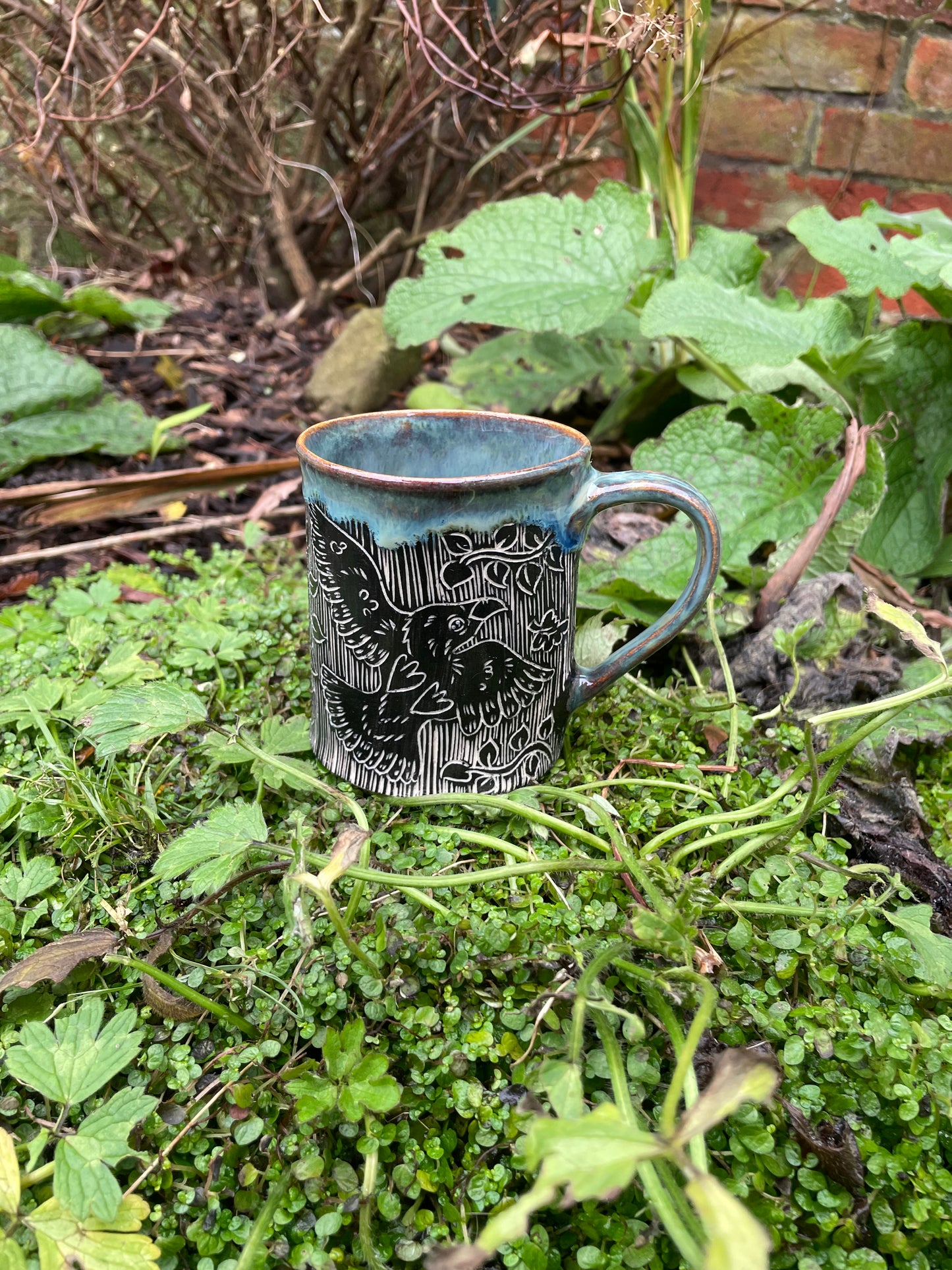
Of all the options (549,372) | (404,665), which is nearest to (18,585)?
(404,665)

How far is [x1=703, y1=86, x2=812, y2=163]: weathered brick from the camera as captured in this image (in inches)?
108

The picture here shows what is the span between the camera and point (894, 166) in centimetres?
272

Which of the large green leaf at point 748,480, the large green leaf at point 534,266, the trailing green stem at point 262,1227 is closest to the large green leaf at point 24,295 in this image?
the large green leaf at point 534,266

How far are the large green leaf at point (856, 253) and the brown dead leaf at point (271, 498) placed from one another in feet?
3.84

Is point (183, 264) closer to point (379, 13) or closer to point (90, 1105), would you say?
point (379, 13)

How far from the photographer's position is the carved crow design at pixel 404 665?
3.43 ft

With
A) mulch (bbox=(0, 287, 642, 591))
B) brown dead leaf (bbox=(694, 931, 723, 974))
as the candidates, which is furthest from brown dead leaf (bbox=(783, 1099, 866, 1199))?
mulch (bbox=(0, 287, 642, 591))

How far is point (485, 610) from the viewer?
3.43ft

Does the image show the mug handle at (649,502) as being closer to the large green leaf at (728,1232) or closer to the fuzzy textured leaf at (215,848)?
the fuzzy textured leaf at (215,848)

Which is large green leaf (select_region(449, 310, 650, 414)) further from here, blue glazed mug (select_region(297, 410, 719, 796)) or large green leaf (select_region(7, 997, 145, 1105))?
large green leaf (select_region(7, 997, 145, 1105))

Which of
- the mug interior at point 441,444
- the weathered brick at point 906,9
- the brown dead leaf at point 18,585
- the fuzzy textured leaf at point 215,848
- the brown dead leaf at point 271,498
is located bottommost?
the brown dead leaf at point 18,585

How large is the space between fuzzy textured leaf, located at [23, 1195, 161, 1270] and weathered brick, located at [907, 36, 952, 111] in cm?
313

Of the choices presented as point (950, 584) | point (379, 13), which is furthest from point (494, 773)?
point (379, 13)

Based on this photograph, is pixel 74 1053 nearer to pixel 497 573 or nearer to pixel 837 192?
pixel 497 573
